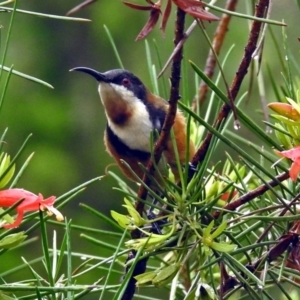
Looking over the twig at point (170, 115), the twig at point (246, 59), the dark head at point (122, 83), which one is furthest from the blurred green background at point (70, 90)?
the twig at point (246, 59)

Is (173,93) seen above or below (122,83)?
above

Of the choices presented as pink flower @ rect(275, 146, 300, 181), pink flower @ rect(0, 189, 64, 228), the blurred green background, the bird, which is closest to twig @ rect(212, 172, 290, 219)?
pink flower @ rect(275, 146, 300, 181)

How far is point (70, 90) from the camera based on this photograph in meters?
7.19

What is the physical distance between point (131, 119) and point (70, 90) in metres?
5.13

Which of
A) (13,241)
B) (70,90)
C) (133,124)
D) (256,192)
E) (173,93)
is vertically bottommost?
(70,90)

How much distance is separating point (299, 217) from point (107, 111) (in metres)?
1.45

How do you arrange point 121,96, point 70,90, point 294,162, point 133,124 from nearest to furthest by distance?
point 294,162 → point 133,124 → point 121,96 → point 70,90

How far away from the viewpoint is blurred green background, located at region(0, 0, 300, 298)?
6633 millimetres

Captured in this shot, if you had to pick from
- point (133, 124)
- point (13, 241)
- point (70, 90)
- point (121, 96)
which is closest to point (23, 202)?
point (13, 241)

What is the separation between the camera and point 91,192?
688cm

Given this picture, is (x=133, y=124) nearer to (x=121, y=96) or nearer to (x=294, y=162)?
(x=121, y=96)

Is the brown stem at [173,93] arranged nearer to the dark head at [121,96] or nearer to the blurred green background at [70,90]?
the dark head at [121,96]

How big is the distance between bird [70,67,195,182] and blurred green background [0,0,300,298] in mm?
4057

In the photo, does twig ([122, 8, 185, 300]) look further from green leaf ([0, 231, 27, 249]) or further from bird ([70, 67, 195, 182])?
bird ([70, 67, 195, 182])
